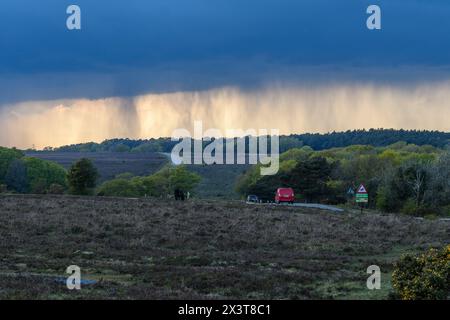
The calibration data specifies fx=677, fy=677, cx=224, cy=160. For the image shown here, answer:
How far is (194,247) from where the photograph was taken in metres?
34.6

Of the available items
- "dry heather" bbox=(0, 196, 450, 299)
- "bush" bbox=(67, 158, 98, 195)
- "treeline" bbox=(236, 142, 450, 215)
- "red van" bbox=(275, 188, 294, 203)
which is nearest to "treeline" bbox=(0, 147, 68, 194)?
"bush" bbox=(67, 158, 98, 195)

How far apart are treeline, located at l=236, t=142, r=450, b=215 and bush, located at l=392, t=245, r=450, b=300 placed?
123ft

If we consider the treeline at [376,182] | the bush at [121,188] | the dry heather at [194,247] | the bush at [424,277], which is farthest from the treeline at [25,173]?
the bush at [424,277]

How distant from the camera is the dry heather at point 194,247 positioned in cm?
2025

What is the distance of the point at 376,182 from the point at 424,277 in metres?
71.4

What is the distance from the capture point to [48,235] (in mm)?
37406

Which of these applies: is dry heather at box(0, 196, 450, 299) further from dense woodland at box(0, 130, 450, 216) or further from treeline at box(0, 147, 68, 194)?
treeline at box(0, 147, 68, 194)

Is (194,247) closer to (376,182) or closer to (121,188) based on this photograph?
(376,182)

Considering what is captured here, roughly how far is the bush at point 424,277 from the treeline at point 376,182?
123 feet

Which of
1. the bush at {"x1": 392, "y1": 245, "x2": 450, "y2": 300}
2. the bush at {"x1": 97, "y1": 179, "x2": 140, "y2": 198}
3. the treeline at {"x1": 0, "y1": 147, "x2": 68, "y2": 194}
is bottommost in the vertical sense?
the bush at {"x1": 97, "y1": 179, "x2": 140, "y2": 198}

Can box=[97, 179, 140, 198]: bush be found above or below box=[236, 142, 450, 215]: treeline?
below

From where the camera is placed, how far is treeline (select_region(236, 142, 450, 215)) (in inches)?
2842

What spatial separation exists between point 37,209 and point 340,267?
1149 inches

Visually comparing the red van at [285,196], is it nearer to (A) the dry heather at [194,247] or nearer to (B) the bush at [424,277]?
(A) the dry heather at [194,247]
